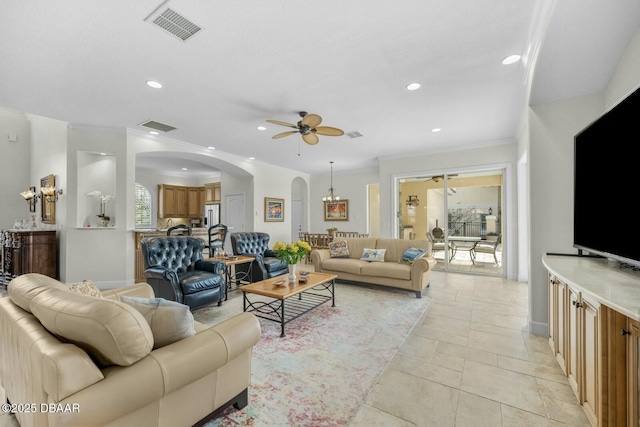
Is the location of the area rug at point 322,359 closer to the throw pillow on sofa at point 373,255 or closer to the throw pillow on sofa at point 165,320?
the throw pillow on sofa at point 165,320

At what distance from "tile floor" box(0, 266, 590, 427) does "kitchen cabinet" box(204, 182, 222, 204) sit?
783 cm

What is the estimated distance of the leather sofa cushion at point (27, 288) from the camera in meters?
1.48

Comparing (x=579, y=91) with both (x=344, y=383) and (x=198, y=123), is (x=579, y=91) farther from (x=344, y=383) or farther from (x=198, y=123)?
(x=198, y=123)

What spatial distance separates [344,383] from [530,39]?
320 centimetres

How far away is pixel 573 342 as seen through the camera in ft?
6.26

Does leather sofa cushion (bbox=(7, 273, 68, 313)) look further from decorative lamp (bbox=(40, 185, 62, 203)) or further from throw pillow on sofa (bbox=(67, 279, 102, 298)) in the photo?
decorative lamp (bbox=(40, 185, 62, 203))

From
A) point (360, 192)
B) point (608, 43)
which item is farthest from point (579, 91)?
point (360, 192)

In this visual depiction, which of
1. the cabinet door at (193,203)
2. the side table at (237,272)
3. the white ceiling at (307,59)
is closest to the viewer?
the white ceiling at (307,59)

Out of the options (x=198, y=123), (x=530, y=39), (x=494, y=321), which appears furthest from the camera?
(x=198, y=123)

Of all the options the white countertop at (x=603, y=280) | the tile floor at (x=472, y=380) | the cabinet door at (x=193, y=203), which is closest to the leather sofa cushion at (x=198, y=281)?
the tile floor at (x=472, y=380)

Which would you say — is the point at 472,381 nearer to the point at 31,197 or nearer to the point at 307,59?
the point at 307,59

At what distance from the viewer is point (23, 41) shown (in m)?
2.48

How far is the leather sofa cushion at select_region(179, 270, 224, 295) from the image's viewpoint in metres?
3.39

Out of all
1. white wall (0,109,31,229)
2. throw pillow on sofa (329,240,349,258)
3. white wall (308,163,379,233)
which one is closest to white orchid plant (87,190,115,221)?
white wall (0,109,31,229)
